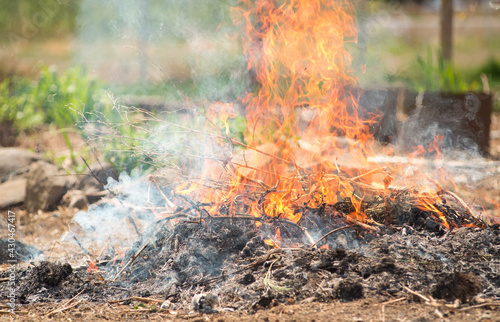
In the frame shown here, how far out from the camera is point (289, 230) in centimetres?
344

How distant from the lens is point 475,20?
63.6ft

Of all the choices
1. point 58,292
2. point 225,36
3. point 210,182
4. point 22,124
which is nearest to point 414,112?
point 225,36

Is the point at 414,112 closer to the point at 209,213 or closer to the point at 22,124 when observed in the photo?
the point at 209,213

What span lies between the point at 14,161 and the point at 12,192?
0.57 m

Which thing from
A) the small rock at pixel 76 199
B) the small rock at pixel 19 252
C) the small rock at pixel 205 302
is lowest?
the small rock at pixel 19 252

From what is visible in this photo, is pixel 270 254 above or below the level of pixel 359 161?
below

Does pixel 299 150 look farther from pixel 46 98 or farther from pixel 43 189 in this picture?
pixel 46 98

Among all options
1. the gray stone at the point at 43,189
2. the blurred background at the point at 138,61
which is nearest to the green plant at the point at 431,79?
the blurred background at the point at 138,61

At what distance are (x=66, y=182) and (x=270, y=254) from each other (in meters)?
3.07

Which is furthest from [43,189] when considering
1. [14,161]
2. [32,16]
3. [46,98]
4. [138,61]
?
[32,16]

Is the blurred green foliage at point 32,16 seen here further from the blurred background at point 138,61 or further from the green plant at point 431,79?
the green plant at point 431,79

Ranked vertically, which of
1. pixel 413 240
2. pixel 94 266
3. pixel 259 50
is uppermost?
pixel 259 50

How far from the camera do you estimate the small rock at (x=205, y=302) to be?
2.80 m

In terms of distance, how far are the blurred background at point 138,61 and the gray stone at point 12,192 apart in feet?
2.61
